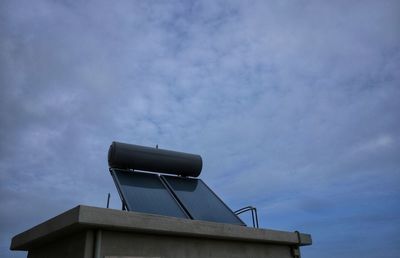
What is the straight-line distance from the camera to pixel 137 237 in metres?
6.17

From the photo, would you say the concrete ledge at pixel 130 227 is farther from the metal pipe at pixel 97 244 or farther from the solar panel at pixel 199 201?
the solar panel at pixel 199 201

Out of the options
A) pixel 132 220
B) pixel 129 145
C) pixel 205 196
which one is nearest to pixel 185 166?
pixel 205 196

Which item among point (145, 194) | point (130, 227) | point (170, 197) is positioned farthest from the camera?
point (170, 197)

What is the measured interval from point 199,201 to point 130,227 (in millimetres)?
2808

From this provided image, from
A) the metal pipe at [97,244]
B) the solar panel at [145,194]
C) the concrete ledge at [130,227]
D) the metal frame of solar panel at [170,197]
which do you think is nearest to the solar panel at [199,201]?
the metal frame of solar panel at [170,197]

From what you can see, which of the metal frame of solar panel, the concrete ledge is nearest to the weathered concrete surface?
the concrete ledge

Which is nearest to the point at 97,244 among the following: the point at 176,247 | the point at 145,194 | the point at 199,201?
the point at 176,247

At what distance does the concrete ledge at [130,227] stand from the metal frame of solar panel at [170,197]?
512 mm

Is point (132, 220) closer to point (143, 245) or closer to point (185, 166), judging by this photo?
point (143, 245)

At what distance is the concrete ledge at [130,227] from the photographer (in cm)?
554

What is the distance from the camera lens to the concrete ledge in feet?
18.2

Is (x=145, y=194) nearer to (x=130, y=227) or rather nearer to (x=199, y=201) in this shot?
(x=199, y=201)

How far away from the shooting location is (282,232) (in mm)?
8125

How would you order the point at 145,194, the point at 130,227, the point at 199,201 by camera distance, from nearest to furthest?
the point at 130,227, the point at 145,194, the point at 199,201
